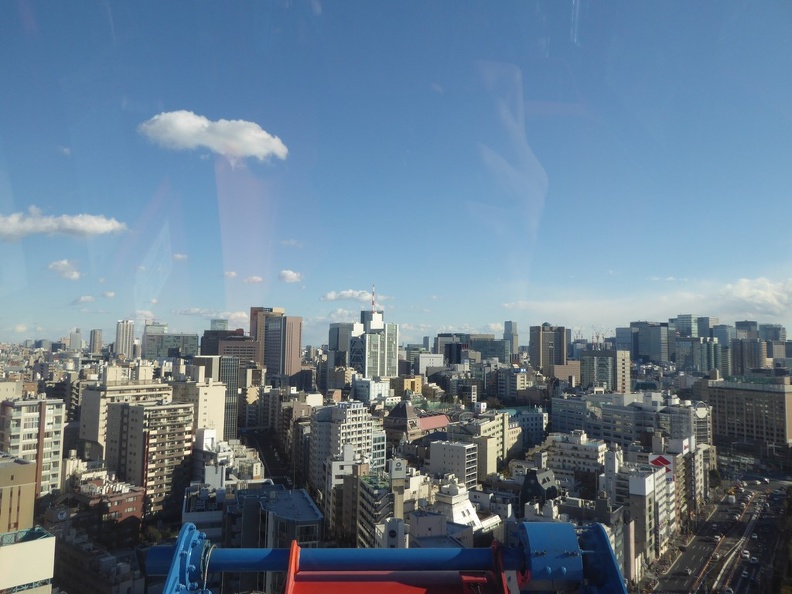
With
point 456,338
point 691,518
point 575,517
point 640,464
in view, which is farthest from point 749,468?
point 456,338

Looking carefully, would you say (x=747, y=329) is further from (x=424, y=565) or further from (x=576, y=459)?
(x=424, y=565)

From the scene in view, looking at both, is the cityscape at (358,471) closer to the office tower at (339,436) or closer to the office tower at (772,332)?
the office tower at (339,436)

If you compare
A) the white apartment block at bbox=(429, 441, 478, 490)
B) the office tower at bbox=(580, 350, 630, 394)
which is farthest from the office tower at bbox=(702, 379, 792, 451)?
the white apartment block at bbox=(429, 441, 478, 490)

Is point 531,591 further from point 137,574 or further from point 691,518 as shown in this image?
point 691,518

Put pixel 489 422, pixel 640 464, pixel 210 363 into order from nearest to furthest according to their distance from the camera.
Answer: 1. pixel 640 464
2. pixel 489 422
3. pixel 210 363

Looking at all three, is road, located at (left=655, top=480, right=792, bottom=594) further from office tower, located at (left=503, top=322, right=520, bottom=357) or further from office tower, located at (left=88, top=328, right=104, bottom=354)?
office tower, located at (left=503, top=322, right=520, bottom=357)

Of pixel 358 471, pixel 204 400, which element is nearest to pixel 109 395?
pixel 204 400
